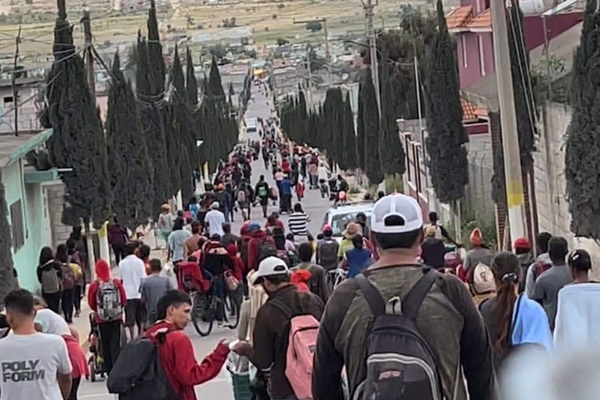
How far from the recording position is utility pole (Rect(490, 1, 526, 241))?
68.3 feet

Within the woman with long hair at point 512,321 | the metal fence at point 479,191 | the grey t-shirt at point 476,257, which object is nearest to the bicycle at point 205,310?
the grey t-shirt at point 476,257

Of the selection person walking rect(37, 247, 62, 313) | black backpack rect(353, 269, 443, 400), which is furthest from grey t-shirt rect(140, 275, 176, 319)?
black backpack rect(353, 269, 443, 400)

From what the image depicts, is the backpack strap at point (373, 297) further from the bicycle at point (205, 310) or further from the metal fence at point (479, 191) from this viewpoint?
the metal fence at point (479, 191)

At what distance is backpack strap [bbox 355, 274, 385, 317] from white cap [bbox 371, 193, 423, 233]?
0.21 metres

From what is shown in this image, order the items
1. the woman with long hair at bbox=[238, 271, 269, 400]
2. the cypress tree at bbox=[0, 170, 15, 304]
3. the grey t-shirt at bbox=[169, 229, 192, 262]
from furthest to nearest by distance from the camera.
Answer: the grey t-shirt at bbox=[169, 229, 192, 262] → the cypress tree at bbox=[0, 170, 15, 304] → the woman with long hair at bbox=[238, 271, 269, 400]

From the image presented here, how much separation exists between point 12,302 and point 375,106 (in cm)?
4664

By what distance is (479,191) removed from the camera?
34.9 metres

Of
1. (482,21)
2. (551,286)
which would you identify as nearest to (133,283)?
(551,286)

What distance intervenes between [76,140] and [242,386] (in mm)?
23384

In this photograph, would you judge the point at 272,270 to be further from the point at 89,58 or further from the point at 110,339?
the point at 89,58

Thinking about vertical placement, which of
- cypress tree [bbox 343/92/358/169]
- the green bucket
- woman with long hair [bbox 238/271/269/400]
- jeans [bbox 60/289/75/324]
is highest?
woman with long hair [bbox 238/271/269/400]

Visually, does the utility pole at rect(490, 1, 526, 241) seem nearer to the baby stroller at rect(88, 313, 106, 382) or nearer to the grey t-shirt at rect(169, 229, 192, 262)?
the grey t-shirt at rect(169, 229, 192, 262)

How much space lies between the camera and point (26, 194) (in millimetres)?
31656

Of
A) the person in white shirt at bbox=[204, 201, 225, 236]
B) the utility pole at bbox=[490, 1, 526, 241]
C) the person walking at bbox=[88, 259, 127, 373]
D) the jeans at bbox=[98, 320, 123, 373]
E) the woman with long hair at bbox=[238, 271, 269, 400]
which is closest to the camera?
the woman with long hair at bbox=[238, 271, 269, 400]
